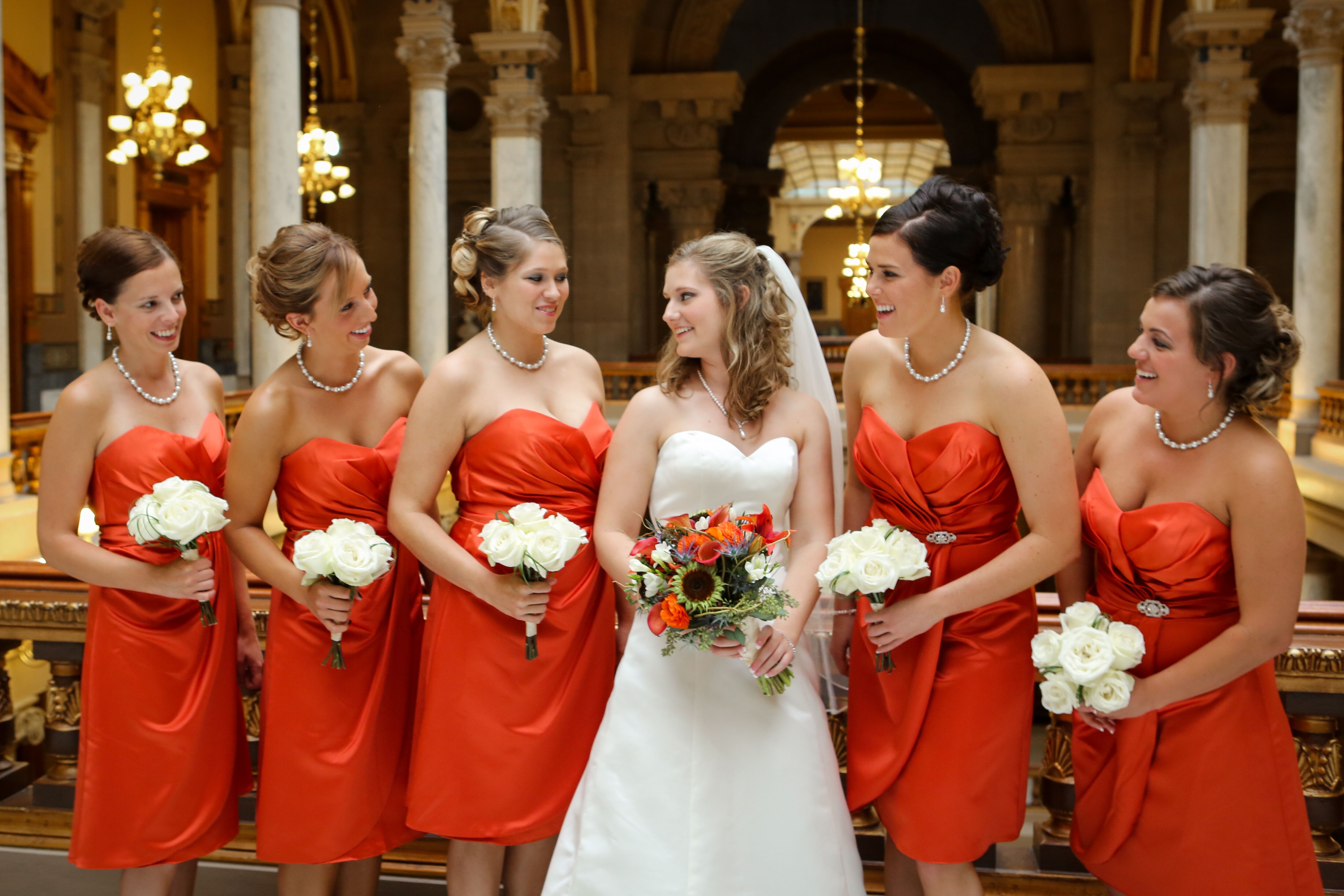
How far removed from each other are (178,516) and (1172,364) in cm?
239

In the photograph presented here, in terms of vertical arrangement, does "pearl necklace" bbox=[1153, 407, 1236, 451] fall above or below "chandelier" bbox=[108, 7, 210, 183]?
below

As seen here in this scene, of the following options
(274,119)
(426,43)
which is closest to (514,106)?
(426,43)

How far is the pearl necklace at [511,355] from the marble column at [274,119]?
6.94 m

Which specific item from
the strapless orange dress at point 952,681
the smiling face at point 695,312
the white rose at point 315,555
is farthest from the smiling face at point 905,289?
the white rose at point 315,555

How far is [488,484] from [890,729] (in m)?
1.21

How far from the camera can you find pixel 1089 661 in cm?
271

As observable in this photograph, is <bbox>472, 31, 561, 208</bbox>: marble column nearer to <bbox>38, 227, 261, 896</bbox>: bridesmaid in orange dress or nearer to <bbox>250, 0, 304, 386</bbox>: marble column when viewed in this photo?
<bbox>250, 0, 304, 386</bbox>: marble column

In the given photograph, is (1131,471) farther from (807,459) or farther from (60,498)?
(60,498)

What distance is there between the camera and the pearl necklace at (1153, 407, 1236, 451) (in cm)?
288

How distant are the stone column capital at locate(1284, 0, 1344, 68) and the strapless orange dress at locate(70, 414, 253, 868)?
13.4 metres

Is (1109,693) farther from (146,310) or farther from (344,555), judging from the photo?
(146,310)

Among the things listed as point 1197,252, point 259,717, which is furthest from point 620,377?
point 259,717

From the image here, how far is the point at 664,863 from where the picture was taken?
9.75 feet

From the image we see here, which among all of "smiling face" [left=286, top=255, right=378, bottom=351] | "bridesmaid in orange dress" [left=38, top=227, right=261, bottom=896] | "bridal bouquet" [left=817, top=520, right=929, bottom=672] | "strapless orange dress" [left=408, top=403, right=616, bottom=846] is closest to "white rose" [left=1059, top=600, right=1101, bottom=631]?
"bridal bouquet" [left=817, top=520, right=929, bottom=672]
